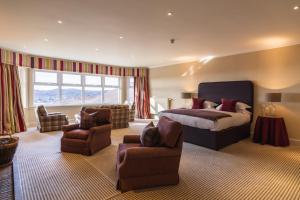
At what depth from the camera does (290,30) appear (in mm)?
3666

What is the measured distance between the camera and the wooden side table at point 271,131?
174 inches

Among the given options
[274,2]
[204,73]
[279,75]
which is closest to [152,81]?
[204,73]

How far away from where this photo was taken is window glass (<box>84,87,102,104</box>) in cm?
814

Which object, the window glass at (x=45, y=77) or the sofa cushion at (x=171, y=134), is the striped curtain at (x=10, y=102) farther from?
the sofa cushion at (x=171, y=134)

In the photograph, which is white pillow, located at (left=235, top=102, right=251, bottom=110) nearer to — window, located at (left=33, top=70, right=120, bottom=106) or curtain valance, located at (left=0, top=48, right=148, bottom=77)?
curtain valance, located at (left=0, top=48, right=148, bottom=77)

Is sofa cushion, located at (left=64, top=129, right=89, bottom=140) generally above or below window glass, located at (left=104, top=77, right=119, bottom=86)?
below

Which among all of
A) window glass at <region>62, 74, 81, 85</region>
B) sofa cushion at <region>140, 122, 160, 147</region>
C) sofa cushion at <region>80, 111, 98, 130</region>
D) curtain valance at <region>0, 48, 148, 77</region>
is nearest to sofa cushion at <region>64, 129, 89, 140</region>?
sofa cushion at <region>80, 111, 98, 130</region>

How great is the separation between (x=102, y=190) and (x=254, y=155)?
126 inches

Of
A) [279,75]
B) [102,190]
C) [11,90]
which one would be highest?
[279,75]

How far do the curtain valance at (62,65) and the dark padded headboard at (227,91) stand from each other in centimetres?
349

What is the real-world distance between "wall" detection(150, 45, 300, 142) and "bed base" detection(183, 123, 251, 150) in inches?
45.4

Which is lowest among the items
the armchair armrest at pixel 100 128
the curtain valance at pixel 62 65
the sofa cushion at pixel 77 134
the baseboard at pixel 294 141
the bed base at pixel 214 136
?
the baseboard at pixel 294 141

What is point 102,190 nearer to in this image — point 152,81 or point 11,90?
point 11,90

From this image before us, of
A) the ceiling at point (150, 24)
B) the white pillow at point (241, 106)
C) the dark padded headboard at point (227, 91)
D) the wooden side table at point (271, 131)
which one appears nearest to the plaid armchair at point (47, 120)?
the ceiling at point (150, 24)
